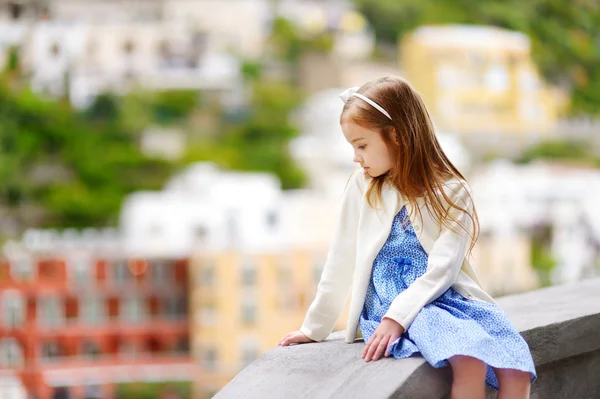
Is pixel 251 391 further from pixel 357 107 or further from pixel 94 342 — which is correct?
pixel 94 342

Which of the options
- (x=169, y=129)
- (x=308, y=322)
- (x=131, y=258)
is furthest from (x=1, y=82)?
(x=308, y=322)

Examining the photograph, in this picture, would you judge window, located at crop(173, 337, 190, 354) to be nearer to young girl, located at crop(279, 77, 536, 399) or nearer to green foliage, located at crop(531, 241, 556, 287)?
green foliage, located at crop(531, 241, 556, 287)

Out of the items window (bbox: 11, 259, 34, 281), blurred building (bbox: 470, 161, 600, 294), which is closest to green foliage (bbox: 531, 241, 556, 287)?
blurred building (bbox: 470, 161, 600, 294)

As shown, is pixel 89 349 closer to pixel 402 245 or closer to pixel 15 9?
pixel 15 9

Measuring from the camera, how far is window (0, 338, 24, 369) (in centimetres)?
1412

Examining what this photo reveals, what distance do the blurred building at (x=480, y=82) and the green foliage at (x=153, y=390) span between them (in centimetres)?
835

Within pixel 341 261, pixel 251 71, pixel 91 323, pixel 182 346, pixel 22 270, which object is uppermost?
pixel 341 261

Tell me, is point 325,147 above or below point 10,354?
above

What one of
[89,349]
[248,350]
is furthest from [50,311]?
[248,350]

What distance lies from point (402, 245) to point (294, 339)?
0.37ft

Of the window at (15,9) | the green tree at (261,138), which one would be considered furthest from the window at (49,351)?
the window at (15,9)

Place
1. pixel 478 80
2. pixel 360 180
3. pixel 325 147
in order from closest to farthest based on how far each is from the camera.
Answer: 1. pixel 360 180
2. pixel 325 147
3. pixel 478 80

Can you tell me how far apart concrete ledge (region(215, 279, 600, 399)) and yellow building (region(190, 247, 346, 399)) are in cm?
1247

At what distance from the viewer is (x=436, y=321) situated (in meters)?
0.75
